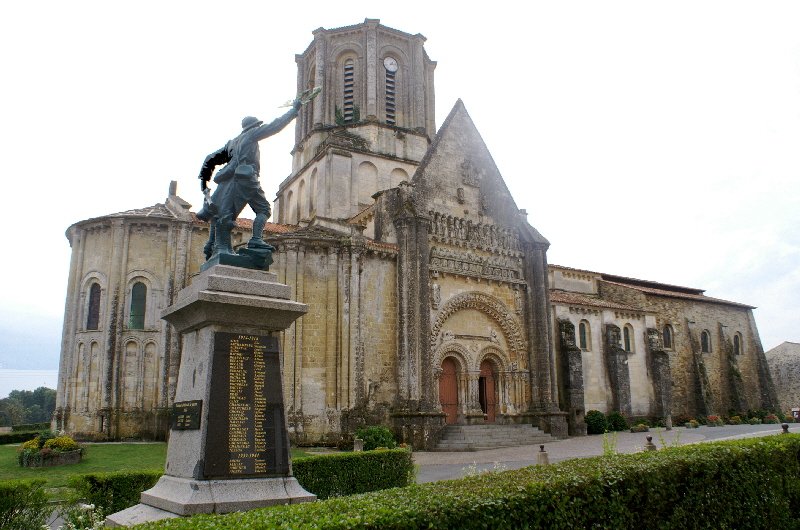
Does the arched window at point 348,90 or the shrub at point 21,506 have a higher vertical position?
the arched window at point 348,90

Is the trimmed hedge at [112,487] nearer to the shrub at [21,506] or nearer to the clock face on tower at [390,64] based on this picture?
the shrub at [21,506]

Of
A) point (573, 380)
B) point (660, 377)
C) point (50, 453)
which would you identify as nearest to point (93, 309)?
point (50, 453)

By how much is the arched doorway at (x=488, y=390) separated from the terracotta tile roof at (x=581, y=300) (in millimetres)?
7088

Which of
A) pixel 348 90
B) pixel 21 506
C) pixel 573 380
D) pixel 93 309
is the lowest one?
pixel 21 506

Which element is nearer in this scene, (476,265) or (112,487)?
(112,487)

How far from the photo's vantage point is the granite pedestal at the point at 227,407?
25.0 ft

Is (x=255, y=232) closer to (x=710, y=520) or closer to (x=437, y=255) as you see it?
(x=710, y=520)

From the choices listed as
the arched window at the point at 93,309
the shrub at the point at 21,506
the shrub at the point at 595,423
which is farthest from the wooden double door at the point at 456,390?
the shrub at the point at 21,506

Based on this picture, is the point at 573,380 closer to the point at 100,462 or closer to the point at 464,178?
the point at 464,178

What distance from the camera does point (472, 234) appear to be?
32.9 meters

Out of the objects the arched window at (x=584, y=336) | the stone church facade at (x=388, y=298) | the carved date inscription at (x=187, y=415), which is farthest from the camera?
the arched window at (x=584, y=336)

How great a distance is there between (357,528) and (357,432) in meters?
20.8

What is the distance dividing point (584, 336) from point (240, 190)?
33849 millimetres

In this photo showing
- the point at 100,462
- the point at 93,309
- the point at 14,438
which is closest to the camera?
the point at 100,462
